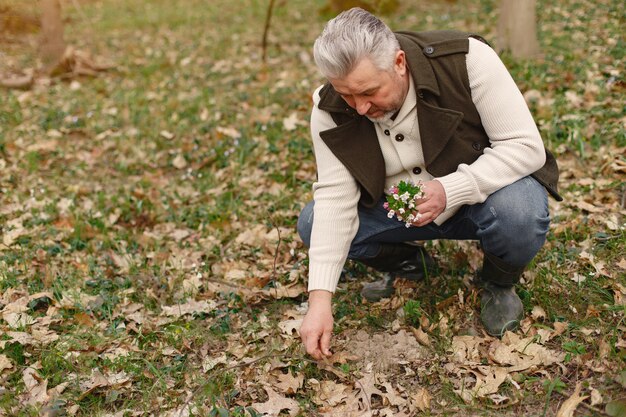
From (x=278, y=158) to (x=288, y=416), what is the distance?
2709 mm

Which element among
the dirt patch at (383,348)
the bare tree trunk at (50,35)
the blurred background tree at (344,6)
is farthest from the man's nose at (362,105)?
the blurred background tree at (344,6)

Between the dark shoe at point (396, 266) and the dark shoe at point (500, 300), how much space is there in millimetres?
380

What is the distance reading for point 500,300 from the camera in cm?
294

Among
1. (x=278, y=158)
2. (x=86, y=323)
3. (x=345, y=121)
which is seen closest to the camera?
(x=345, y=121)

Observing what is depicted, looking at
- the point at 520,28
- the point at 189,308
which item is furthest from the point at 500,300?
the point at 520,28

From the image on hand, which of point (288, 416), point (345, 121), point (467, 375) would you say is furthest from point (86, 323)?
point (467, 375)

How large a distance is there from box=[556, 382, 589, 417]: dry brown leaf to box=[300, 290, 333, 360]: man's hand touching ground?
933mm

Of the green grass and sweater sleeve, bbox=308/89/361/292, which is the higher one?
sweater sleeve, bbox=308/89/361/292

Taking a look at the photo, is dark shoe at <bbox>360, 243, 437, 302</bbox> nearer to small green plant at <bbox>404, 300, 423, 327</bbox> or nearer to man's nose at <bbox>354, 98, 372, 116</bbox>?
small green plant at <bbox>404, 300, 423, 327</bbox>

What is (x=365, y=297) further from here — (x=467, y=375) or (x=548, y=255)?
(x=548, y=255)

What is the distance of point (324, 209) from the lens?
285 cm

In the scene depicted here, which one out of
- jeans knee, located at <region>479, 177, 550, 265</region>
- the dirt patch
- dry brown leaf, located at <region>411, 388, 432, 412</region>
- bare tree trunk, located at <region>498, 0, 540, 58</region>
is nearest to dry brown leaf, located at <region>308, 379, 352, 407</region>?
the dirt patch

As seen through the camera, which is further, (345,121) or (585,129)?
(585,129)

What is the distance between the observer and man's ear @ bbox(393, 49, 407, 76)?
2.53 m
